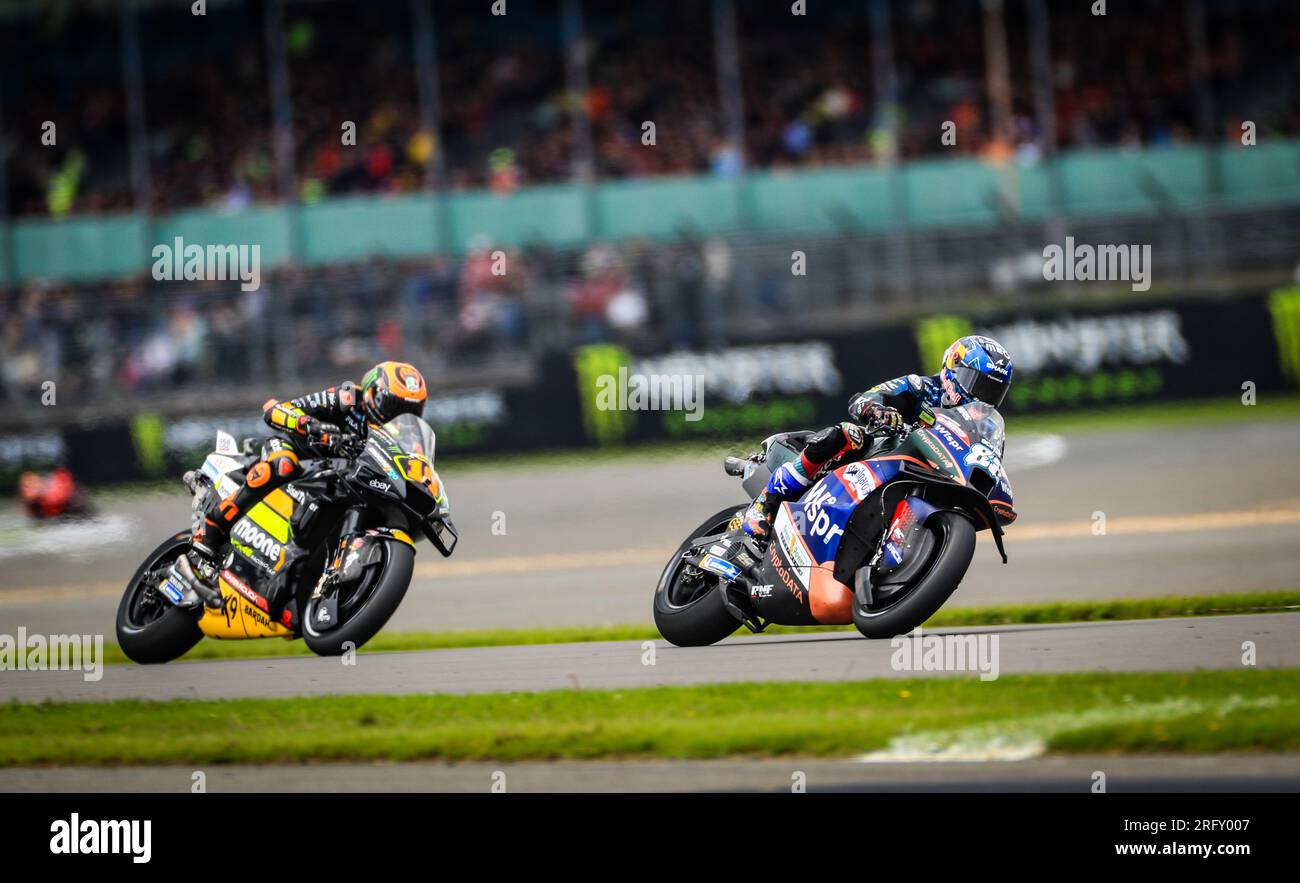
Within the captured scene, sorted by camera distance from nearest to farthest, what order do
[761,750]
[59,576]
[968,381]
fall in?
[761,750], [968,381], [59,576]

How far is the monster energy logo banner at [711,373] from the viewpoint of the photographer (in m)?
21.0

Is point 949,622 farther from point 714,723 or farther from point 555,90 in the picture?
point 555,90

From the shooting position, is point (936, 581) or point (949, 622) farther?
point (949, 622)

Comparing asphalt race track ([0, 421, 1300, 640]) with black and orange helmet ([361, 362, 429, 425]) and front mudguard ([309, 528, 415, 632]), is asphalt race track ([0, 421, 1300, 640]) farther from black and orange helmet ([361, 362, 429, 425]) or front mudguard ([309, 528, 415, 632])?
black and orange helmet ([361, 362, 429, 425])

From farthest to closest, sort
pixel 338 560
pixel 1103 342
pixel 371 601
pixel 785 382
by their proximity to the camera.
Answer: pixel 785 382, pixel 1103 342, pixel 338 560, pixel 371 601

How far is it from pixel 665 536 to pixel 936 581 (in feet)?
27.3

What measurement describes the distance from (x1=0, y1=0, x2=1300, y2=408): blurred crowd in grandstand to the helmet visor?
1340cm

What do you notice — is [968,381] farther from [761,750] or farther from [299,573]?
[299,573]

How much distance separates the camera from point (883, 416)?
7.88 m

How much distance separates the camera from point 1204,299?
2067 cm

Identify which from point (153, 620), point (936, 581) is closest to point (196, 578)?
point (153, 620)

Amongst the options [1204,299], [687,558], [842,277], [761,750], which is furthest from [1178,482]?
[761,750]

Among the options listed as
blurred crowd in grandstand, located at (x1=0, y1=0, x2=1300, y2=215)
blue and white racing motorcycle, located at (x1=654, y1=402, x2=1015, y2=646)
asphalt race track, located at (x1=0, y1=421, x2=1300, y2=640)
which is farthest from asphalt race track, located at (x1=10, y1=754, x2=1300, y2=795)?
blurred crowd in grandstand, located at (x1=0, y1=0, x2=1300, y2=215)
